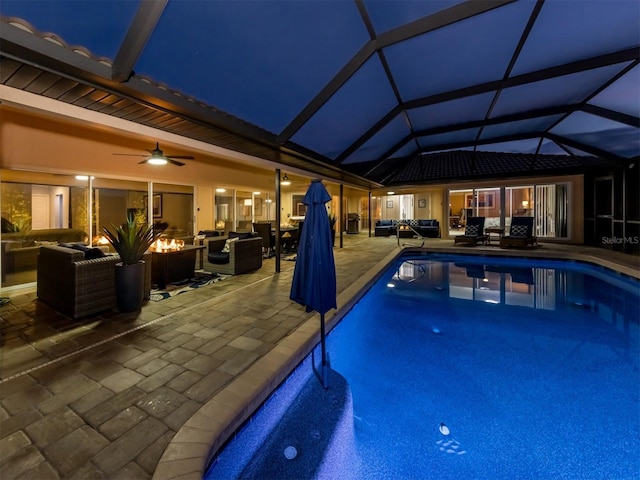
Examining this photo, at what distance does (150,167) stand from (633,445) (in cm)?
903

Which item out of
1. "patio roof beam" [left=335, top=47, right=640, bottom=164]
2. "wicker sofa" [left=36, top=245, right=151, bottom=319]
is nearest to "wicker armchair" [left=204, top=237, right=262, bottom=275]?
"wicker sofa" [left=36, top=245, right=151, bottom=319]

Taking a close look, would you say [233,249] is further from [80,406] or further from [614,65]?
[614,65]

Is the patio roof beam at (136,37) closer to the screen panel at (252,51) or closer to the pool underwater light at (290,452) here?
the screen panel at (252,51)

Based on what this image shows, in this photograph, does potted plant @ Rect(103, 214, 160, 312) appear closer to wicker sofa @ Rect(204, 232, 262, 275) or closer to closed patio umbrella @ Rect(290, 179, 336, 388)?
wicker sofa @ Rect(204, 232, 262, 275)

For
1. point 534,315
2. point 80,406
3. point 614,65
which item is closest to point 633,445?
point 534,315

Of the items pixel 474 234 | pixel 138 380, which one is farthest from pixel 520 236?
pixel 138 380

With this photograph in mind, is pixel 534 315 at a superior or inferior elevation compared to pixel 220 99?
inferior

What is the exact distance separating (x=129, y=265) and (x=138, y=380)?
6.29 ft

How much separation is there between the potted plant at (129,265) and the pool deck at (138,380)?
0.20 meters

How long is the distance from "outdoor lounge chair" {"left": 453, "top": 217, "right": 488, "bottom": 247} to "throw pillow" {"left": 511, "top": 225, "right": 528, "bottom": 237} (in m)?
0.95

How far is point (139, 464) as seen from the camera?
1.51m

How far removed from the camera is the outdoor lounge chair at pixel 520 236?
9.86 m

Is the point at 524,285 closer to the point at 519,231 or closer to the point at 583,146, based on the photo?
the point at 519,231

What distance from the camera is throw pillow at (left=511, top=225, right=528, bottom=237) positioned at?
1040 cm
